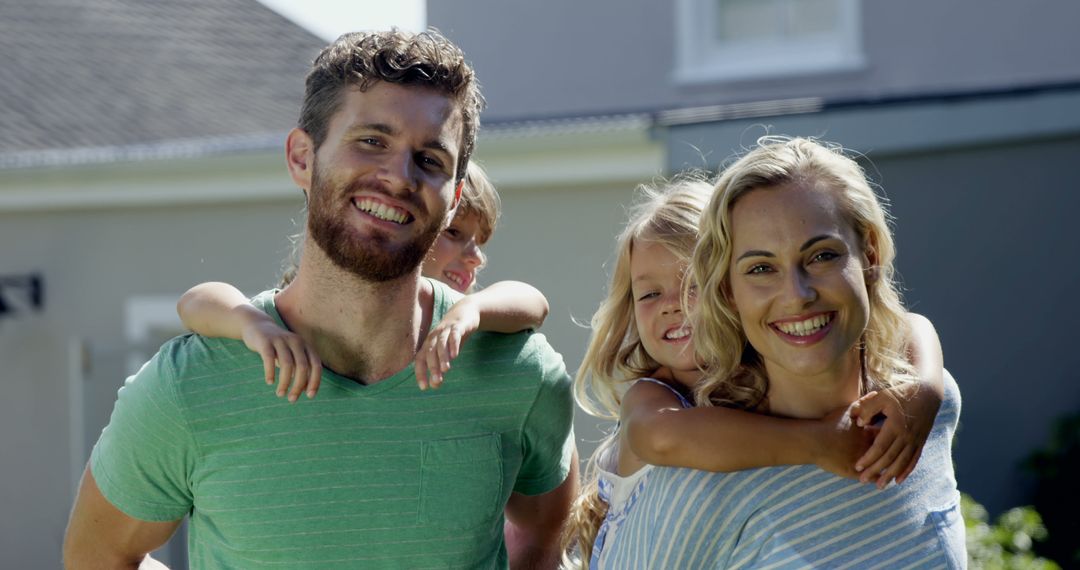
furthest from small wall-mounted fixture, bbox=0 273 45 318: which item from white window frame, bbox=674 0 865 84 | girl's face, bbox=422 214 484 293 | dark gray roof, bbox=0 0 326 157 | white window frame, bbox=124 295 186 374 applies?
girl's face, bbox=422 214 484 293

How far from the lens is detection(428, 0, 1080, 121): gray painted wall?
7664 mm

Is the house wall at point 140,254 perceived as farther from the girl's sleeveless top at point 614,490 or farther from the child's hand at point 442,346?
the child's hand at point 442,346

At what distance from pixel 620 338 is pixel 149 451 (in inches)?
39.0

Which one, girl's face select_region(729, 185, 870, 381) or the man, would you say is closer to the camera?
girl's face select_region(729, 185, 870, 381)

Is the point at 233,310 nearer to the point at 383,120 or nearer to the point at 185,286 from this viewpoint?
the point at 383,120

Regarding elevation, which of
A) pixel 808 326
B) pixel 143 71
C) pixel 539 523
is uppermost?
pixel 808 326

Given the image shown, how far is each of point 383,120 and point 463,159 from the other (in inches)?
8.3

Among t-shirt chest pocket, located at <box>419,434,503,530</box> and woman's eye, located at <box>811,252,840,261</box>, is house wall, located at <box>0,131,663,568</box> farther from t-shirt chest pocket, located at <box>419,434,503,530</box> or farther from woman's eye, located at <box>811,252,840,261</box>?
woman's eye, located at <box>811,252,840,261</box>

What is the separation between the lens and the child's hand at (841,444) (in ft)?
6.66

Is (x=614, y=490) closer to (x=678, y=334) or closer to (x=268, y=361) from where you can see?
(x=678, y=334)

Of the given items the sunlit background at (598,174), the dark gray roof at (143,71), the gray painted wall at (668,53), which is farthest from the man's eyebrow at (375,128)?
the dark gray roof at (143,71)

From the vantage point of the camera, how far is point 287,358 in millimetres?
2217

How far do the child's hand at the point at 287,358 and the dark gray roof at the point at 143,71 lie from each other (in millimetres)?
6934

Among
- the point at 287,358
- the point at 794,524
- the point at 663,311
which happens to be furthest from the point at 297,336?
the point at 794,524
